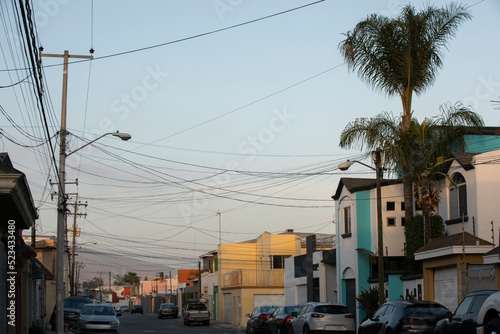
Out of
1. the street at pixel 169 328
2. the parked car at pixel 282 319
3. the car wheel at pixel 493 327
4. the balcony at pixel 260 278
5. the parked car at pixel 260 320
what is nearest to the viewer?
the car wheel at pixel 493 327

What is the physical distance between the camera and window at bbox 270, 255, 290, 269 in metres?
60.0

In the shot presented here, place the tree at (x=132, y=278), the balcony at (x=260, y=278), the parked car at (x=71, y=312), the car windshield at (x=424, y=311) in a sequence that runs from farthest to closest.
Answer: the tree at (x=132, y=278) → the balcony at (x=260, y=278) → the parked car at (x=71, y=312) → the car windshield at (x=424, y=311)

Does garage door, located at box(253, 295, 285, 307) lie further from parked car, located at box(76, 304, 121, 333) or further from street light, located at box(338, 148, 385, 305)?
street light, located at box(338, 148, 385, 305)

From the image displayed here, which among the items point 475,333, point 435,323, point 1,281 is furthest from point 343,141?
point 1,281

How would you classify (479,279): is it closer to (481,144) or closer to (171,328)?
(481,144)

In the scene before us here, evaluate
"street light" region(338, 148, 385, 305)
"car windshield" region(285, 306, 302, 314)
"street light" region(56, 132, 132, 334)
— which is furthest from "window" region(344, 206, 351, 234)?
"street light" region(56, 132, 132, 334)

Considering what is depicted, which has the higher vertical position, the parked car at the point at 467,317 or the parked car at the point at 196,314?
the parked car at the point at 467,317

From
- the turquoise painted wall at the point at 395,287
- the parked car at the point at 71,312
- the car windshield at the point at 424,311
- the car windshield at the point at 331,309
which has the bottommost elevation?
the parked car at the point at 71,312

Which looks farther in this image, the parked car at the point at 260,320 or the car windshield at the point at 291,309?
the parked car at the point at 260,320

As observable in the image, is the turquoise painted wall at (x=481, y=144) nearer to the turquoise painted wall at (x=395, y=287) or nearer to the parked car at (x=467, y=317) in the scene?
the turquoise painted wall at (x=395, y=287)

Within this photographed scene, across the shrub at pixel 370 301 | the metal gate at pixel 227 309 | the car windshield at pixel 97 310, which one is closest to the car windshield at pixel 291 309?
the shrub at pixel 370 301

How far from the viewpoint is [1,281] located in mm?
13039

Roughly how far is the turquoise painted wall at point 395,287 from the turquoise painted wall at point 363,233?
3.47m

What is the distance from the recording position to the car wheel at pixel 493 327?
12344 mm
